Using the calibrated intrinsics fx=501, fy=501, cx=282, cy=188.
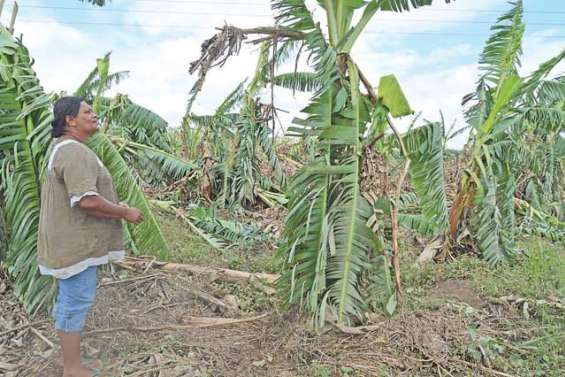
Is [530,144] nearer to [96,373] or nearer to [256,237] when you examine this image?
[256,237]

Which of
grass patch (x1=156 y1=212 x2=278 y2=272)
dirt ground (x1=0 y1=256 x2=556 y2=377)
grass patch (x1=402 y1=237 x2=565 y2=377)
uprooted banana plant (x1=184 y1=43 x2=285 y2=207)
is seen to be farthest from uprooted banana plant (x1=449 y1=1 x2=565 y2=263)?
uprooted banana plant (x1=184 y1=43 x2=285 y2=207)

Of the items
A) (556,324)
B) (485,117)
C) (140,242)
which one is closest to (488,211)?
(485,117)

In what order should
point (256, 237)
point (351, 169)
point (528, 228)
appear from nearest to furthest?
1. point (351, 169)
2. point (256, 237)
3. point (528, 228)

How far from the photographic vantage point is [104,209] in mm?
2910

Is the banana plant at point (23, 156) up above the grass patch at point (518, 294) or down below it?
above

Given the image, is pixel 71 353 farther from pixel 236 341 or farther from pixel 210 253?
pixel 210 253

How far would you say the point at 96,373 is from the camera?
10.9 feet

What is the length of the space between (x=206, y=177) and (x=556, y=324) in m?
6.50

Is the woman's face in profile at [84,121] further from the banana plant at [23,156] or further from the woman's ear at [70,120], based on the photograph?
the banana plant at [23,156]

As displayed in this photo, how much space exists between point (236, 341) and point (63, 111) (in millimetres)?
2066

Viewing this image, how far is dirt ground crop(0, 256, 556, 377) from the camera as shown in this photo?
11.3 ft

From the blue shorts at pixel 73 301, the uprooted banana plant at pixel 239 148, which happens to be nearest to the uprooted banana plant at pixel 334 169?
the blue shorts at pixel 73 301

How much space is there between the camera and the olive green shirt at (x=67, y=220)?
2.88m

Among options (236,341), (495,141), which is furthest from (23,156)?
(495,141)
